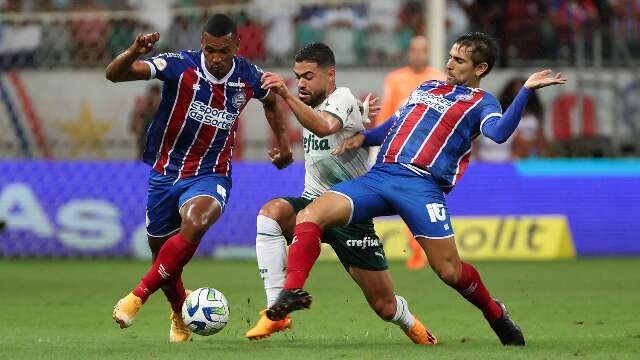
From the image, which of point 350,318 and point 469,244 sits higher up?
point 350,318

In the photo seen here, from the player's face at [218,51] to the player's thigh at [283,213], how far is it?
916mm

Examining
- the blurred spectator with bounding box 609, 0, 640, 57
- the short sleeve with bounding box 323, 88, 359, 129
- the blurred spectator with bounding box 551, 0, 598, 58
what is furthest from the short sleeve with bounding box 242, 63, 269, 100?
the blurred spectator with bounding box 609, 0, 640, 57

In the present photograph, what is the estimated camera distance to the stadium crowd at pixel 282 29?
1800 centimetres

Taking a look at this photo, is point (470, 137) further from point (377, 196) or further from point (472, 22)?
point (472, 22)

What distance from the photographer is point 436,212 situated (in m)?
7.96

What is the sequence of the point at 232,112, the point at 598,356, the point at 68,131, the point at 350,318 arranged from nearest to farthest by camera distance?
the point at 598,356 < the point at 232,112 < the point at 350,318 < the point at 68,131

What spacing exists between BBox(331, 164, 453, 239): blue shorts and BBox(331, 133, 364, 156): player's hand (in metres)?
0.46

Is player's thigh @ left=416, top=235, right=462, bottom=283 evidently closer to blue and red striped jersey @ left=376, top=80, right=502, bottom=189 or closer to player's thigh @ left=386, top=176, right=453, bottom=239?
player's thigh @ left=386, top=176, right=453, bottom=239

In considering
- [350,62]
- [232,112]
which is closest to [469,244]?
[350,62]

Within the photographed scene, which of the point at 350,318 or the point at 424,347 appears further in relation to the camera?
the point at 350,318

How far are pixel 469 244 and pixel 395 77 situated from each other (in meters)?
3.36

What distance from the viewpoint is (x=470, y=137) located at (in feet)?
27.2

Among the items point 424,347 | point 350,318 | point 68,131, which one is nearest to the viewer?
point 424,347

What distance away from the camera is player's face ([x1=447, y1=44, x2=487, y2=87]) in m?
8.42
